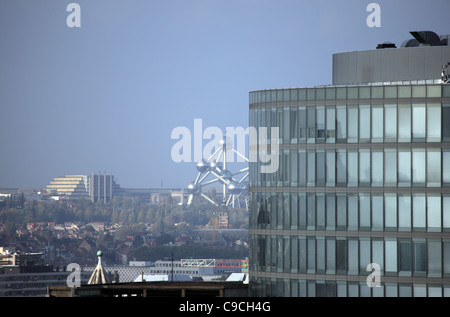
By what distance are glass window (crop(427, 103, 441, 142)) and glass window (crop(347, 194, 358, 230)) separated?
5471mm

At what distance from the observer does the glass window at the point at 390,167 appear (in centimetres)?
5981

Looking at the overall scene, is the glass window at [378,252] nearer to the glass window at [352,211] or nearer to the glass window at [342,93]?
the glass window at [352,211]

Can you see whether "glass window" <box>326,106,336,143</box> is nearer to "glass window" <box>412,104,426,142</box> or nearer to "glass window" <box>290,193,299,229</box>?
"glass window" <box>290,193,299,229</box>

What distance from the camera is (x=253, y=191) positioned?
64500 millimetres

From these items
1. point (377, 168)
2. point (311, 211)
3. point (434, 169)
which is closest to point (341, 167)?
point (377, 168)

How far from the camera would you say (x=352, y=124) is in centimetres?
6059

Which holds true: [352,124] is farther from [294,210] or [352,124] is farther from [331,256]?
[331,256]

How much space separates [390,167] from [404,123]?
266cm

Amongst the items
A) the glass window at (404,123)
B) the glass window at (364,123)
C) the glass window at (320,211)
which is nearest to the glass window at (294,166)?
the glass window at (320,211)

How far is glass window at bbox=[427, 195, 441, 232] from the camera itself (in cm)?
5894

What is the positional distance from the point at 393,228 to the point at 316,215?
4541 mm

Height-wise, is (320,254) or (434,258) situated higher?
(320,254)

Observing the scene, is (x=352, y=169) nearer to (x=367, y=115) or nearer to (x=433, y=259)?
(x=367, y=115)
